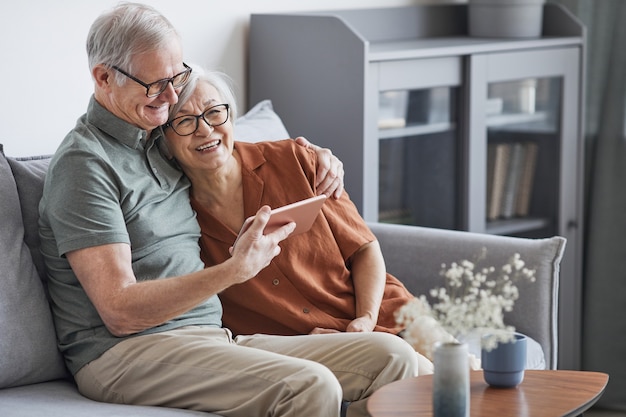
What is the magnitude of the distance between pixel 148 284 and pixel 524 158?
1.84m

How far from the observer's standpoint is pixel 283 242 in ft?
7.61

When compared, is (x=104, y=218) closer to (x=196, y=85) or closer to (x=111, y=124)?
(x=111, y=124)

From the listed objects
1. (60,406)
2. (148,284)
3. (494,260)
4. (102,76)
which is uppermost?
(102,76)

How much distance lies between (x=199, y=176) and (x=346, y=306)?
445 mm

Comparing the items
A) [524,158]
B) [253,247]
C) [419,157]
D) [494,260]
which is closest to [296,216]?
[253,247]

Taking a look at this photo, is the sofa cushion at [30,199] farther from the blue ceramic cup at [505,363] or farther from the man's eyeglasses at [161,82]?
the blue ceramic cup at [505,363]

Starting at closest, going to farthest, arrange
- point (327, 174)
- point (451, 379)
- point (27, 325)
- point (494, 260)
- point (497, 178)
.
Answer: point (451, 379), point (27, 325), point (327, 174), point (494, 260), point (497, 178)

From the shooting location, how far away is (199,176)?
7.57 feet

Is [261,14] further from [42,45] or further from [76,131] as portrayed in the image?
[76,131]

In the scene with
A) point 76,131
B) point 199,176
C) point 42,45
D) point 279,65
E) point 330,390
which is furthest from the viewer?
point 279,65

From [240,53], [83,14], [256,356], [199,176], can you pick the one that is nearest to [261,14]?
[240,53]

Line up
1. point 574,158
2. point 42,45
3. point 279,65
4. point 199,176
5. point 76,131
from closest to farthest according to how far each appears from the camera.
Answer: point 76,131, point 199,176, point 42,45, point 279,65, point 574,158

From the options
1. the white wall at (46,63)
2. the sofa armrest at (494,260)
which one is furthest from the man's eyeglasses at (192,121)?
the sofa armrest at (494,260)

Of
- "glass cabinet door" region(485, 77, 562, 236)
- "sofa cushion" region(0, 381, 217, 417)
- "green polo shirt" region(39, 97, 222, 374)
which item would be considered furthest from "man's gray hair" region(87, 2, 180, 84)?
"glass cabinet door" region(485, 77, 562, 236)
